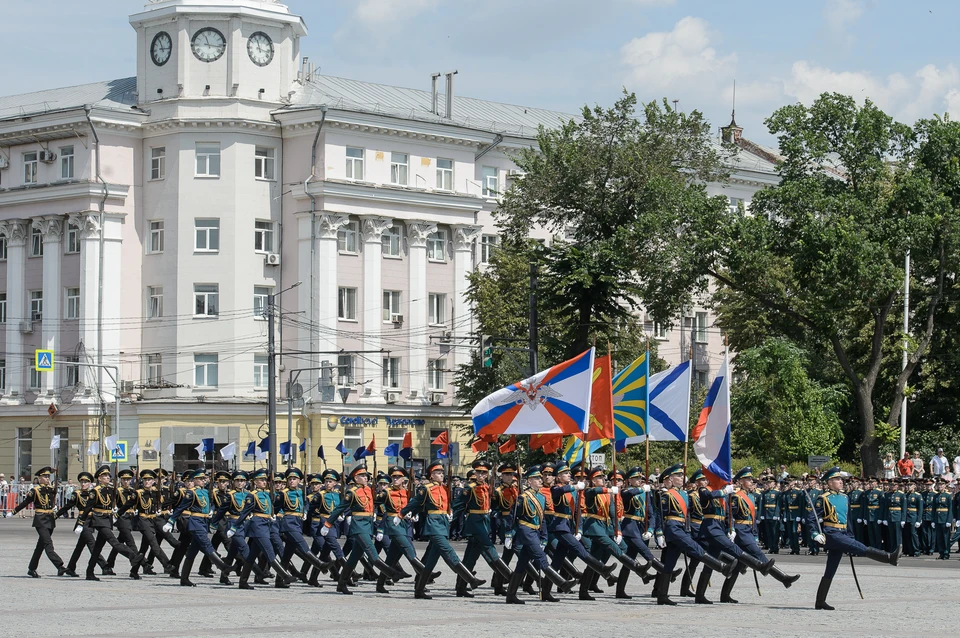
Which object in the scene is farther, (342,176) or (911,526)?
(342,176)

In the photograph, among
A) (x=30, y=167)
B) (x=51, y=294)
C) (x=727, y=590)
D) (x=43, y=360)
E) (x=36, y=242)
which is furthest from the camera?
(x=36, y=242)

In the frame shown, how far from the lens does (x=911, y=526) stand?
3098cm

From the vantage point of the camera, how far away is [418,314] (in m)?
63.2

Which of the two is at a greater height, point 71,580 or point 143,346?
point 143,346

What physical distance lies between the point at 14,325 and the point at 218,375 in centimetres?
894

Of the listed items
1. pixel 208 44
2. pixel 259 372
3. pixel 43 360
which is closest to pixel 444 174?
pixel 208 44

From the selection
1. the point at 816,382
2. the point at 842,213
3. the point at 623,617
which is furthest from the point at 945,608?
the point at 816,382

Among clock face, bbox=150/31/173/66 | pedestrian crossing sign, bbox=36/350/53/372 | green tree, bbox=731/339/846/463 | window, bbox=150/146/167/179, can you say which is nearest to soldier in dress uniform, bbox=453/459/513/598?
green tree, bbox=731/339/846/463

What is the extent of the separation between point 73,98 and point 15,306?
8769 mm

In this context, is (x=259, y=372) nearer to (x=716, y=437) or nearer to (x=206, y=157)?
(x=206, y=157)

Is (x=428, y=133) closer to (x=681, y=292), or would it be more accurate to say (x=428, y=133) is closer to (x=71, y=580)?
(x=681, y=292)

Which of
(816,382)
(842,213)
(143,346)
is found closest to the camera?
(842,213)

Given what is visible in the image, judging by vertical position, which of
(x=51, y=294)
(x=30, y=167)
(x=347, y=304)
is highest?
(x=30, y=167)

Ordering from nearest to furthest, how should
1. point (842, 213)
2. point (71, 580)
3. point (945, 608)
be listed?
point (945, 608), point (71, 580), point (842, 213)
